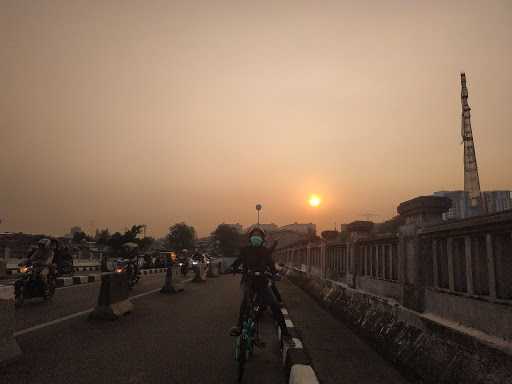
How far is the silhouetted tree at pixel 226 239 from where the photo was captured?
154m

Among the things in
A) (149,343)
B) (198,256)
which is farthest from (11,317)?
(198,256)

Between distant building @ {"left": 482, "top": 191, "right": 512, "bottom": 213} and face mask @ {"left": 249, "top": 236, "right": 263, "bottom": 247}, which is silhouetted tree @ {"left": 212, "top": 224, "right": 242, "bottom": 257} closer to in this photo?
distant building @ {"left": 482, "top": 191, "right": 512, "bottom": 213}

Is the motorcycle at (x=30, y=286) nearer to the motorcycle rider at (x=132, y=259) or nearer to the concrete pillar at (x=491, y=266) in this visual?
the motorcycle rider at (x=132, y=259)

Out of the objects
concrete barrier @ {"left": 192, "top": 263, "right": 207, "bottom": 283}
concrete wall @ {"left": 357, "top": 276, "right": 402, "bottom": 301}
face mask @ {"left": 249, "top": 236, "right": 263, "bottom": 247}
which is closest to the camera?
face mask @ {"left": 249, "top": 236, "right": 263, "bottom": 247}

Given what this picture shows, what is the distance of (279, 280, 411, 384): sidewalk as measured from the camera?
496 cm

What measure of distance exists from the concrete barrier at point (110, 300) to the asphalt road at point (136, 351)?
234 millimetres

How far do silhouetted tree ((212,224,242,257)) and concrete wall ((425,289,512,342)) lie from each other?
487ft

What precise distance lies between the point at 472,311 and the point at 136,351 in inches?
177

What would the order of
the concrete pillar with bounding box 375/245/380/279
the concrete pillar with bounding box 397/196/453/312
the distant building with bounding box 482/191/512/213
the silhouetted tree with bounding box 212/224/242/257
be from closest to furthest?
the concrete pillar with bounding box 397/196/453/312, the concrete pillar with bounding box 375/245/380/279, the distant building with bounding box 482/191/512/213, the silhouetted tree with bounding box 212/224/242/257

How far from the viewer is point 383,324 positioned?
6344 millimetres

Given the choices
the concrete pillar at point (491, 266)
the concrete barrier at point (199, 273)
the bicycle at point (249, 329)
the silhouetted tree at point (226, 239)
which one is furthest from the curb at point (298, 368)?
the silhouetted tree at point (226, 239)

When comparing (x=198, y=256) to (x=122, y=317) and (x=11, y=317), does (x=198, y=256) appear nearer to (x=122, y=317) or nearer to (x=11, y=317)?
(x=122, y=317)

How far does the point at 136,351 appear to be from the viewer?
602 cm

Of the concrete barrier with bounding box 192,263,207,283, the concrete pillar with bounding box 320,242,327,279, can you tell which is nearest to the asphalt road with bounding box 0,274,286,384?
the concrete pillar with bounding box 320,242,327,279
